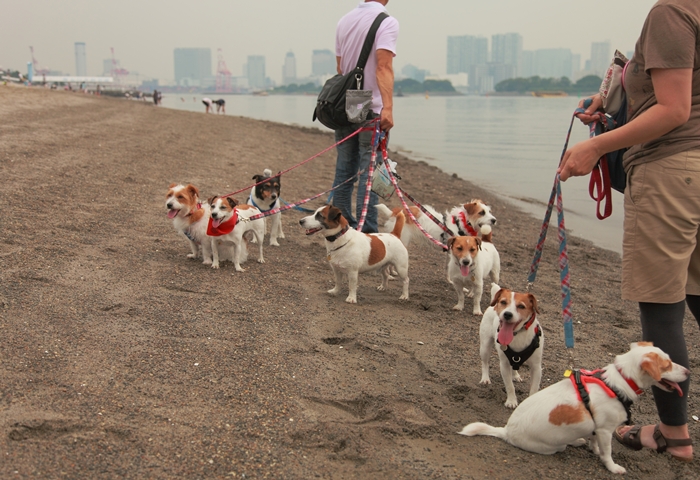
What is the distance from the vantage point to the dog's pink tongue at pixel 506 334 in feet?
12.1

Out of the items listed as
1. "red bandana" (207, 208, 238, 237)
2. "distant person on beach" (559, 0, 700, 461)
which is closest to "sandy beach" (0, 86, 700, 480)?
"red bandana" (207, 208, 238, 237)

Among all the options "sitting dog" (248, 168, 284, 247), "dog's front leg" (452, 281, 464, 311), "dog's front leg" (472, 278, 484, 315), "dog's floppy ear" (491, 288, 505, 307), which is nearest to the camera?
"dog's floppy ear" (491, 288, 505, 307)

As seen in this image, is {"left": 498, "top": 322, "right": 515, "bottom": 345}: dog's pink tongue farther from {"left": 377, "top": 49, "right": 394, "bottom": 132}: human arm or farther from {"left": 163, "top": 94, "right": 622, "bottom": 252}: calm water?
{"left": 163, "top": 94, "right": 622, "bottom": 252}: calm water

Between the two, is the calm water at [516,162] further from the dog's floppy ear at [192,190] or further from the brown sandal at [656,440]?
the brown sandal at [656,440]

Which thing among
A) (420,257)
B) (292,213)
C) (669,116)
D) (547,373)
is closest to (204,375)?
(547,373)

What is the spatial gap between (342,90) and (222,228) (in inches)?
72.9

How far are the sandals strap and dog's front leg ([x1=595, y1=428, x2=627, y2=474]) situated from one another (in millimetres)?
269

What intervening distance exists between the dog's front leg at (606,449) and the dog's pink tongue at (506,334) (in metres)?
0.73

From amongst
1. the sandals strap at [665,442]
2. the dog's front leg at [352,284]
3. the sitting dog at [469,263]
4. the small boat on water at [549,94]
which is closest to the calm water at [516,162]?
the sitting dog at [469,263]

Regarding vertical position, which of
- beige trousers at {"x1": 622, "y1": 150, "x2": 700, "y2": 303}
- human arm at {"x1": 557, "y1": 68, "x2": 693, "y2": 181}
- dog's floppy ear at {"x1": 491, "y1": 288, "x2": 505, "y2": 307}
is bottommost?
dog's floppy ear at {"x1": 491, "y1": 288, "x2": 505, "y2": 307}

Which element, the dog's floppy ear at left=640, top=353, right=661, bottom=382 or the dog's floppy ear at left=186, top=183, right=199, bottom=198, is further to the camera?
the dog's floppy ear at left=186, top=183, right=199, bottom=198

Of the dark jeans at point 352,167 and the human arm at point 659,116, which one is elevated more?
the human arm at point 659,116

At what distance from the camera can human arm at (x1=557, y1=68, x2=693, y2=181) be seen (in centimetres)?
258

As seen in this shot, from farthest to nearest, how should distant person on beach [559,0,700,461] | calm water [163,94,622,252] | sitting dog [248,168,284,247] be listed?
calm water [163,94,622,252] < sitting dog [248,168,284,247] < distant person on beach [559,0,700,461]
